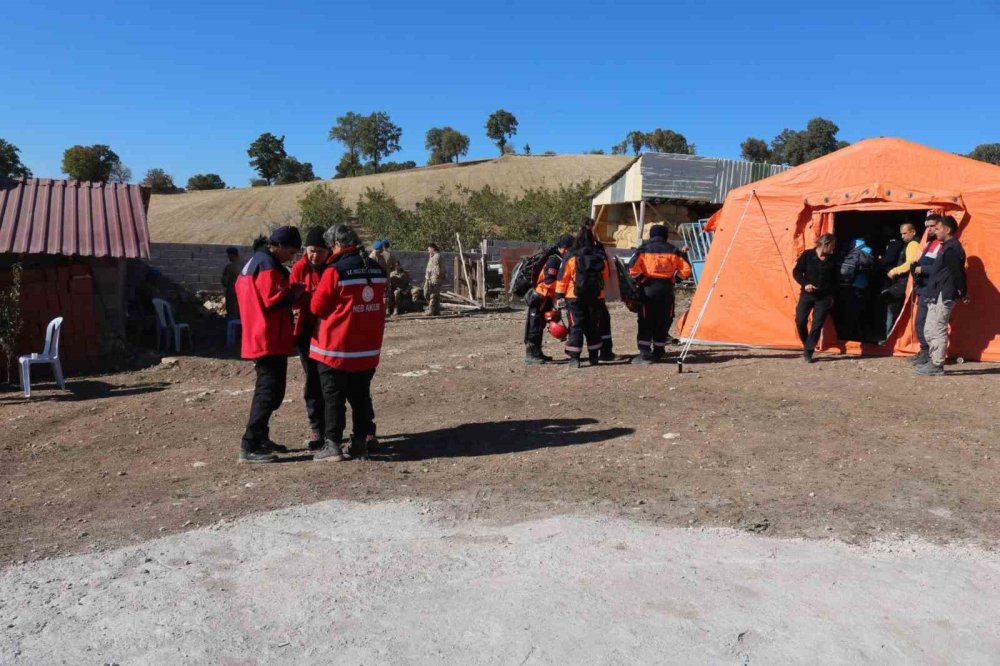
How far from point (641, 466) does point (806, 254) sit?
477 centimetres

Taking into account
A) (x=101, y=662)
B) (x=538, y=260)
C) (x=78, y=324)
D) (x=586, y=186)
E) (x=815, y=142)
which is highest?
(x=815, y=142)

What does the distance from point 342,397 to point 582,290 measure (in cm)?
397

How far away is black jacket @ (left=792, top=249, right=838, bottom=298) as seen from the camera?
359 inches

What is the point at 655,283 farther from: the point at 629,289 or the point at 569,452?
the point at 569,452

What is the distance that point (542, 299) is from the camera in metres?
9.53

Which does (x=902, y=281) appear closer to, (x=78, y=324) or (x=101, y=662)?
(x=101, y=662)

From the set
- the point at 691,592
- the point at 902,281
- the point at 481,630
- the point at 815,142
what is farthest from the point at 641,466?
the point at 815,142

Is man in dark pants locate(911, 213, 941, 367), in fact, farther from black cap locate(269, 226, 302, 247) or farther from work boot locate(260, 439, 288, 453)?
work boot locate(260, 439, 288, 453)

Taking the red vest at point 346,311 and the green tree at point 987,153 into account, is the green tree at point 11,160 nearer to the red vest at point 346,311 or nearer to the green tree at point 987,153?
the red vest at point 346,311

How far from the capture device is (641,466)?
5621mm

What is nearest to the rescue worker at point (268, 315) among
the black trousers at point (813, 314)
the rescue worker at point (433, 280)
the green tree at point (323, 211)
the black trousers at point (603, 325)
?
the black trousers at point (603, 325)

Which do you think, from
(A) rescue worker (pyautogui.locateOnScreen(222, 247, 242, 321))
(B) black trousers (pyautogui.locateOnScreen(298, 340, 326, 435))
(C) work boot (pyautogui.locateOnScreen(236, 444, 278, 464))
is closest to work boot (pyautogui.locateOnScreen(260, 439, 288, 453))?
(C) work boot (pyautogui.locateOnScreen(236, 444, 278, 464))

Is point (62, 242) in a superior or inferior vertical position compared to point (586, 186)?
inferior

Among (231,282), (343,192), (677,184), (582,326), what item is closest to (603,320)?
(582,326)
